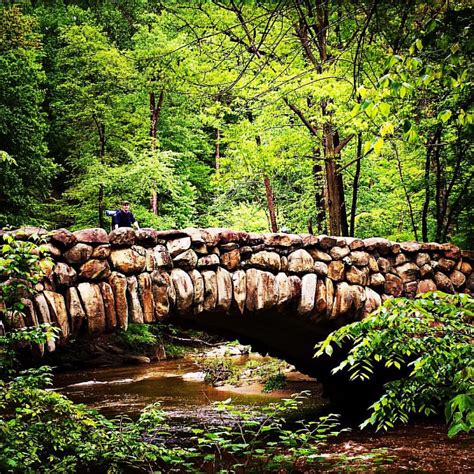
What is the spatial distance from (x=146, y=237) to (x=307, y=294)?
2.00 meters

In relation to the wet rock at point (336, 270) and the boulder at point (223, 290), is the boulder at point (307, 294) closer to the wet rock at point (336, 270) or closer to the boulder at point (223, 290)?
the wet rock at point (336, 270)

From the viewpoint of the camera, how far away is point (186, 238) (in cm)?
568

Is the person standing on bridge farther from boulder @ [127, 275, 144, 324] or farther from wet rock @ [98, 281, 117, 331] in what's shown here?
wet rock @ [98, 281, 117, 331]

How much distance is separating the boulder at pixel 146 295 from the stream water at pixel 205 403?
A: 1407 mm

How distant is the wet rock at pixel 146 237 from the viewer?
5.36 m

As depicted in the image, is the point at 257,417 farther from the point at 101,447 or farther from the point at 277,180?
the point at 277,180

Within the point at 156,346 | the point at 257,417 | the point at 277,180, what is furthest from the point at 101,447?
the point at 156,346

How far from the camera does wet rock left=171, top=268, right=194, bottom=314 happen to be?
217 inches

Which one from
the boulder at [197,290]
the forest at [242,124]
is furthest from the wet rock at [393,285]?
the boulder at [197,290]

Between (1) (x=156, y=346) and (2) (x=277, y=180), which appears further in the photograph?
(1) (x=156, y=346)

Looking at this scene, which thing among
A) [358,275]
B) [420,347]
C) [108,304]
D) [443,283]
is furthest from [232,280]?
[420,347]

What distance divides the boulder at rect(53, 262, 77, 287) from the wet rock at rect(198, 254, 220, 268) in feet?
4.30

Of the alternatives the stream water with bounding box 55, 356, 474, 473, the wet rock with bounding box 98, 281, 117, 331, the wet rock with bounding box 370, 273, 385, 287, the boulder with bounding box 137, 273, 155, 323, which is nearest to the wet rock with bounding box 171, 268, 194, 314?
the boulder with bounding box 137, 273, 155, 323

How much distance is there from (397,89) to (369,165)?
11.0m
